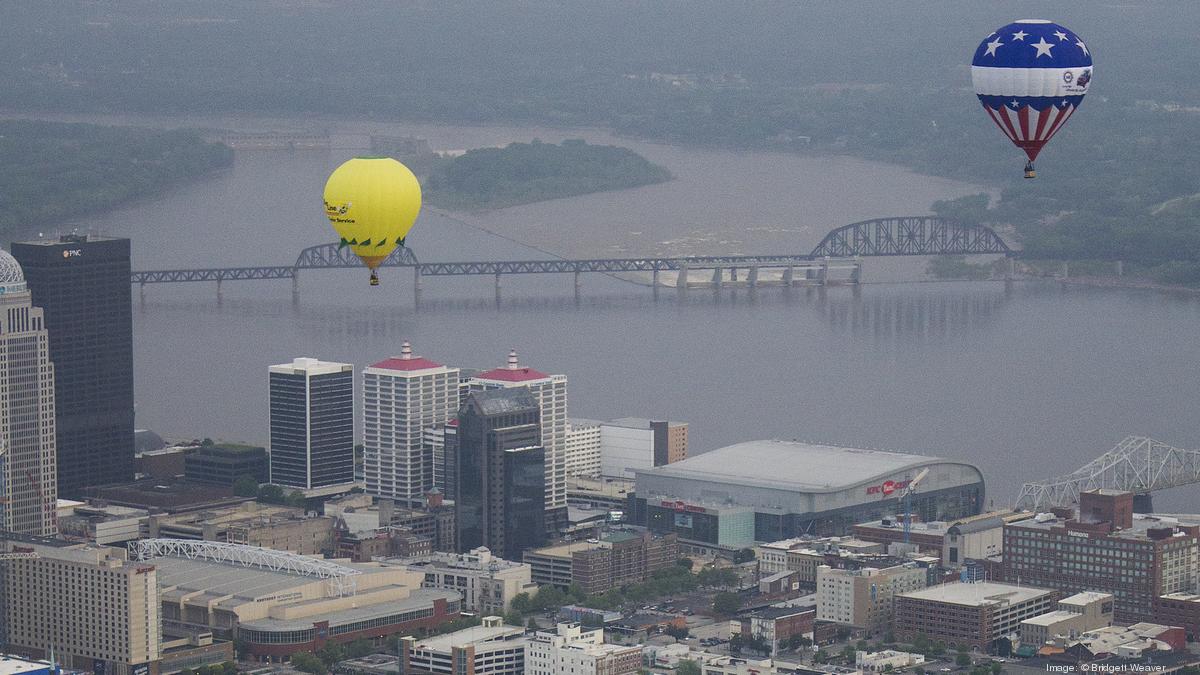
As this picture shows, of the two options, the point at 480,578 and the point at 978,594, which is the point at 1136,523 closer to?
the point at 978,594

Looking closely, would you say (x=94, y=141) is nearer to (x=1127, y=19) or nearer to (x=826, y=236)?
(x=826, y=236)

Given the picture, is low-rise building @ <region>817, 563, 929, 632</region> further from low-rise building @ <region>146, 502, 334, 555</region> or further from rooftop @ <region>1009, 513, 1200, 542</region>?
low-rise building @ <region>146, 502, 334, 555</region>

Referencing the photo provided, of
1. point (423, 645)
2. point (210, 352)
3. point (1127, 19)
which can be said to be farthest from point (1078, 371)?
point (1127, 19)

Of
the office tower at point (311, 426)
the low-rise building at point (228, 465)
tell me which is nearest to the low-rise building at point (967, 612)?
the office tower at point (311, 426)

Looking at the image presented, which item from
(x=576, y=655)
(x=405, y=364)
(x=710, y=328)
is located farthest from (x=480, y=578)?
(x=710, y=328)

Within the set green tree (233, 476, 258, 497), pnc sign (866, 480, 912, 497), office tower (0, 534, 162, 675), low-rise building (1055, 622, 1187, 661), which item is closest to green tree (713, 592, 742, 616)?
low-rise building (1055, 622, 1187, 661)

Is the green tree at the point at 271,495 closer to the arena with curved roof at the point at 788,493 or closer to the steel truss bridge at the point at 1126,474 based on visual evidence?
the arena with curved roof at the point at 788,493

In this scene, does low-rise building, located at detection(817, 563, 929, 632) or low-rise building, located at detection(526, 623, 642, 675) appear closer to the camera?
low-rise building, located at detection(526, 623, 642, 675)
